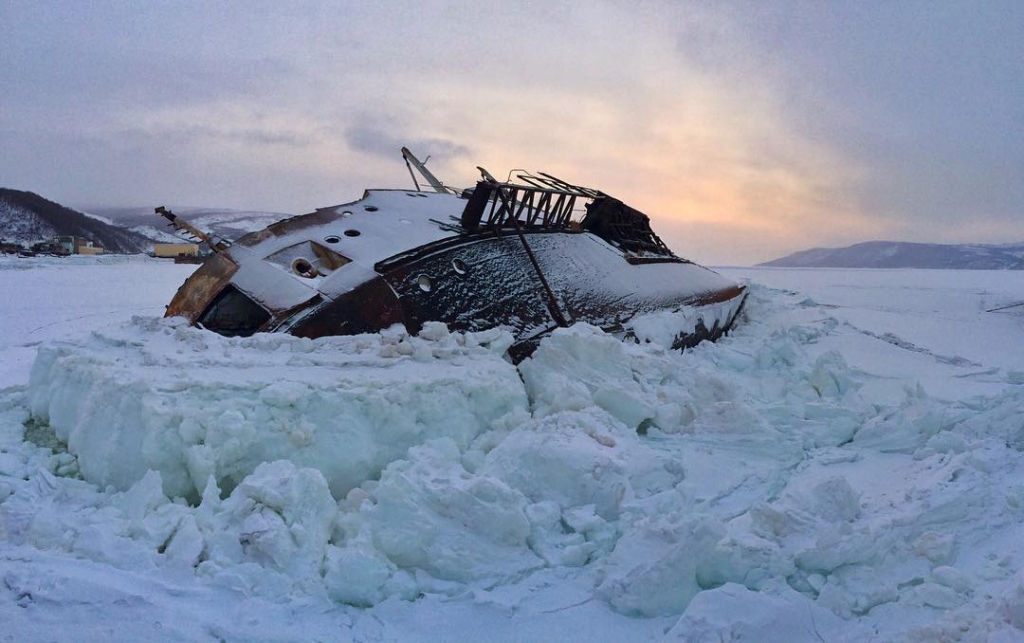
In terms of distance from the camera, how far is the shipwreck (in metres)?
4.96

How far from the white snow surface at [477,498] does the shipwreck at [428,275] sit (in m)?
0.46

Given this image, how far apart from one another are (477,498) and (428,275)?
103 inches

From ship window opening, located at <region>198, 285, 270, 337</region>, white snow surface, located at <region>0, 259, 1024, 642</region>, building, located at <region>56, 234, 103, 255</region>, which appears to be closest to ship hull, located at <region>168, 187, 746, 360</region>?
ship window opening, located at <region>198, 285, 270, 337</region>

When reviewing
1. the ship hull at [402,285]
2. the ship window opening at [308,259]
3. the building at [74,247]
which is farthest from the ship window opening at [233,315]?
the building at [74,247]

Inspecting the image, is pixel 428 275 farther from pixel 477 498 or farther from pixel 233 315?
pixel 477 498

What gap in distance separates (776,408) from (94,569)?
4164 millimetres

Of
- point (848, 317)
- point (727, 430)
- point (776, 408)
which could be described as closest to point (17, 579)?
point (727, 430)

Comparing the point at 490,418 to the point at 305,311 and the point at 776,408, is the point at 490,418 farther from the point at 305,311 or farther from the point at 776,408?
the point at 776,408

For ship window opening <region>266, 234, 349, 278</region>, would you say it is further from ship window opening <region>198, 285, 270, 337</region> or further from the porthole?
ship window opening <region>198, 285, 270, 337</region>

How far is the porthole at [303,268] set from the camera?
519cm

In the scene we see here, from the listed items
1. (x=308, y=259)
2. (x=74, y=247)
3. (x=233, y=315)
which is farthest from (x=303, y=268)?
(x=74, y=247)

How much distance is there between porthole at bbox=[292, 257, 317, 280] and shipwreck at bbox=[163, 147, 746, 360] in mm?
10

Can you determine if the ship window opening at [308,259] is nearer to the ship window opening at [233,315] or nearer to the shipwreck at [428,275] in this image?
the shipwreck at [428,275]

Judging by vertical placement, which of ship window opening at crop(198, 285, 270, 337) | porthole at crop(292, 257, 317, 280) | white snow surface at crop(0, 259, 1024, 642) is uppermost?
porthole at crop(292, 257, 317, 280)
